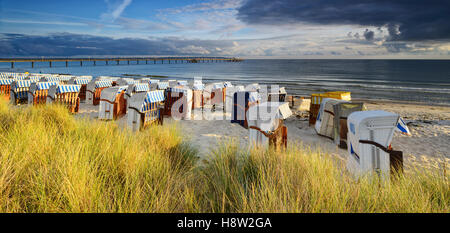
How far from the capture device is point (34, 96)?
1057cm

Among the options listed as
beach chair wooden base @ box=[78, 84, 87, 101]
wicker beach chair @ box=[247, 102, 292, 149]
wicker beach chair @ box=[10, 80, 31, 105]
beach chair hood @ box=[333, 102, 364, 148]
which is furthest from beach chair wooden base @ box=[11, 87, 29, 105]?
beach chair hood @ box=[333, 102, 364, 148]

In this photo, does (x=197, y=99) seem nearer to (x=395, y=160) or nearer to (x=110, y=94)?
(x=110, y=94)

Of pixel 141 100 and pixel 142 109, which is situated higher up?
pixel 141 100

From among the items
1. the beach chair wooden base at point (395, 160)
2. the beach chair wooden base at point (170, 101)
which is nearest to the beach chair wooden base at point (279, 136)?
the beach chair wooden base at point (395, 160)

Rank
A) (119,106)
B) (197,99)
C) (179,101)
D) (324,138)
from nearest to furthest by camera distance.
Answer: (324,138)
(119,106)
(179,101)
(197,99)

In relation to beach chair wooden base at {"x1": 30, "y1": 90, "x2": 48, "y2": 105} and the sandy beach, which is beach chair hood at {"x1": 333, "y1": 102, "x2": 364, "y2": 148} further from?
beach chair wooden base at {"x1": 30, "y1": 90, "x2": 48, "y2": 105}

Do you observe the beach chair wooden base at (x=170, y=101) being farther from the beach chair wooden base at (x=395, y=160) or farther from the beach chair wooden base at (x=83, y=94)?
the beach chair wooden base at (x=395, y=160)

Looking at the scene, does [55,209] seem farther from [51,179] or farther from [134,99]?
[134,99]

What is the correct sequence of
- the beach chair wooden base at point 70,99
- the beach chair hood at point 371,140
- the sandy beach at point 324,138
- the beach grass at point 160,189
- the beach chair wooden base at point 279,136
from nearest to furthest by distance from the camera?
the beach grass at point 160,189 → the beach chair hood at point 371,140 → the beach chair wooden base at point 279,136 → the sandy beach at point 324,138 → the beach chair wooden base at point 70,99

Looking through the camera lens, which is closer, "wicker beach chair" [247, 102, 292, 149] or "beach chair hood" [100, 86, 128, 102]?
"wicker beach chair" [247, 102, 292, 149]

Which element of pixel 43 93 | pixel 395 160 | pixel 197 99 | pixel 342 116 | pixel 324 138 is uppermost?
pixel 43 93

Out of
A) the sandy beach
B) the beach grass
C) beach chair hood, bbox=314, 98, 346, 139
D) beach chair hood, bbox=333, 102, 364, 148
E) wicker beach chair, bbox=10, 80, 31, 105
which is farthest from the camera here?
wicker beach chair, bbox=10, 80, 31, 105

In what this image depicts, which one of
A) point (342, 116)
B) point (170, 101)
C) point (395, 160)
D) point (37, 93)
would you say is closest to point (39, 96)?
point (37, 93)
